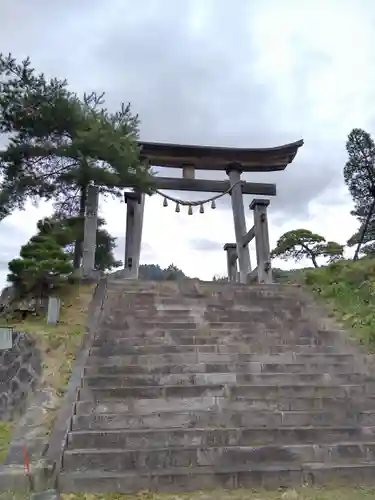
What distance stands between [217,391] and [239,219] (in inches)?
275

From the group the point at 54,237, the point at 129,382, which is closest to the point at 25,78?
the point at 54,237

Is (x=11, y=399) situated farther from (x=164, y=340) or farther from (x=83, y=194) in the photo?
(x=83, y=194)

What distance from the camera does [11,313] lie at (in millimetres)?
7484

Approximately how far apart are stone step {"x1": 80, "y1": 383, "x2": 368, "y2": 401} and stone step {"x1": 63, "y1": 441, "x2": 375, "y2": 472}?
0.89m

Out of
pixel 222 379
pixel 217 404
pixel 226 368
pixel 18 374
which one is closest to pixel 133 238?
pixel 18 374

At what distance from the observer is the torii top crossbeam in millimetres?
11320

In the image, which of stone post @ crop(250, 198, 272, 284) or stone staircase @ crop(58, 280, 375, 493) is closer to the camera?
stone staircase @ crop(58, 280, 375, 493)

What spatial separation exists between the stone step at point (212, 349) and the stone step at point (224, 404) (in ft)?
3.20

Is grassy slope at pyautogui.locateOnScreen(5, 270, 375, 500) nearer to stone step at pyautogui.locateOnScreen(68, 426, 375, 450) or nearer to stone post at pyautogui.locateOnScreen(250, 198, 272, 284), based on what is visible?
stone step at pyautogui.locateOnScreen(68, 426, 375, 450)

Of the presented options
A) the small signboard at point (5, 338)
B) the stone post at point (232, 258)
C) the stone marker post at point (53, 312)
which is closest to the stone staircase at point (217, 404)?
the stone marker post at point (53, 312)

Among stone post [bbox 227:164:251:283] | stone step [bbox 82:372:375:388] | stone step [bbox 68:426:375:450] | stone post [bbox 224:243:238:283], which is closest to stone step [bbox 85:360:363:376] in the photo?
stone step [bbox 82:372:375:388]

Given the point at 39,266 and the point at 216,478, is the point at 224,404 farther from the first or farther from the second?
the point at 39,266

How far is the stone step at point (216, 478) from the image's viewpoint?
366cm

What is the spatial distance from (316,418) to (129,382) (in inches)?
81.6
